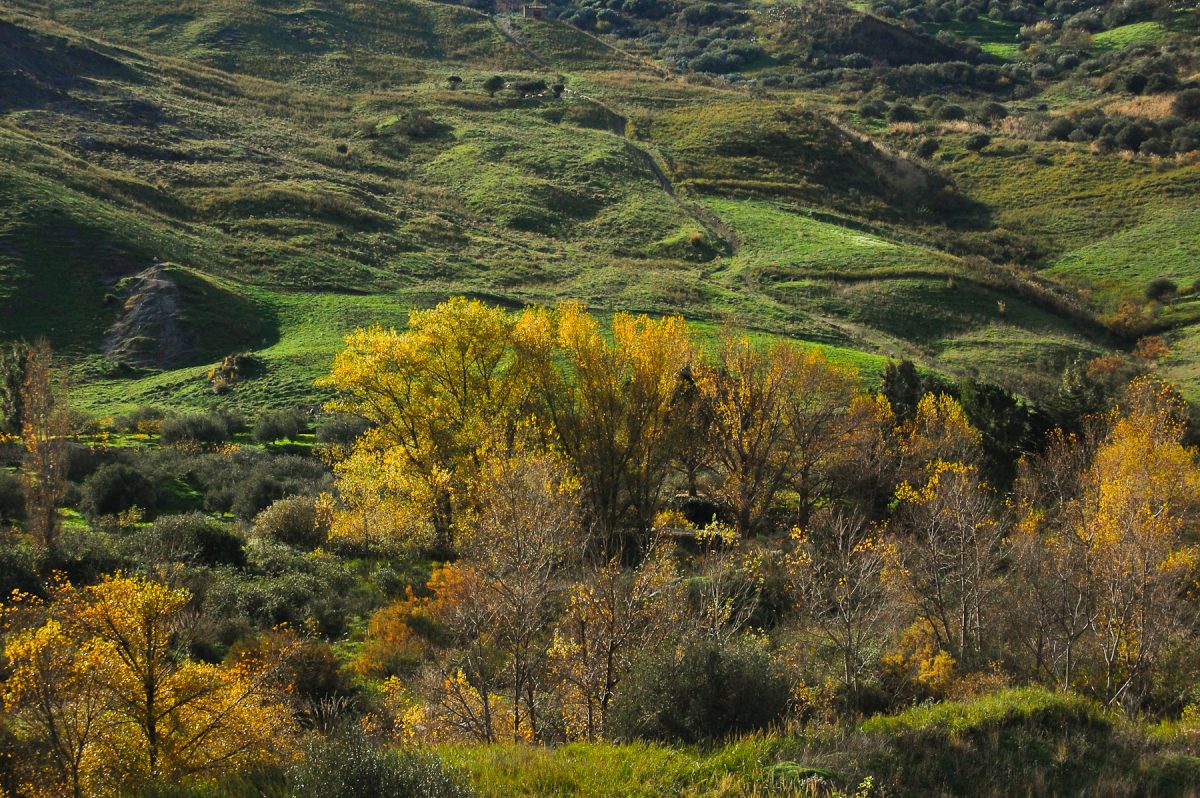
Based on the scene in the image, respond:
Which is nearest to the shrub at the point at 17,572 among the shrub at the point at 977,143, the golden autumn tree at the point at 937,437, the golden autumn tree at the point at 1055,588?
the golden autumn tree at the point at 1055,588

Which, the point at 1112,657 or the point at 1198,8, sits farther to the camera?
the point at 1198,8

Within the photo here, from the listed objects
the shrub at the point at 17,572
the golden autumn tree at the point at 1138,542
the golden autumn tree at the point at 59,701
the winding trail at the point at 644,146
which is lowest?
the shrub at the point at 17,572

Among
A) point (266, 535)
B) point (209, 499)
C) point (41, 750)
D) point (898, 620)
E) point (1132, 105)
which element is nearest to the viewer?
point (41, 750)

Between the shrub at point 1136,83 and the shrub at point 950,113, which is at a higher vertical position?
the shrub at point 1136,83

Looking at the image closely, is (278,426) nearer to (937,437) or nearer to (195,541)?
(195,541)

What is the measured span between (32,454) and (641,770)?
2112 centimetres

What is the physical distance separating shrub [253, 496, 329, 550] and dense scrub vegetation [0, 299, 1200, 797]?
0.39ft

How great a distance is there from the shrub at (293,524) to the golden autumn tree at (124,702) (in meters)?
15.0

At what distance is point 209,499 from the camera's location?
31.1 meters

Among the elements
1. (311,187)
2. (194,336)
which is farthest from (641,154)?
(194,336)

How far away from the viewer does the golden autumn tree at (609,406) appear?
29.2m

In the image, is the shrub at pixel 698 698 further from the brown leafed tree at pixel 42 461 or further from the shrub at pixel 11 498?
the shrub at pixel 11 498

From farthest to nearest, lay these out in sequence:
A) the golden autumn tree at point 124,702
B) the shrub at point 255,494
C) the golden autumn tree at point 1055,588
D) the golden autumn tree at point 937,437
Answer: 1. the golden autumn tree at point 937,437
2. the shrub at point 255,494
3. the golden autumn tree at point 1055,588
4. the golden autumn tree at point 124,702

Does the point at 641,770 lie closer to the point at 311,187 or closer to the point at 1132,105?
the point at 311,187
